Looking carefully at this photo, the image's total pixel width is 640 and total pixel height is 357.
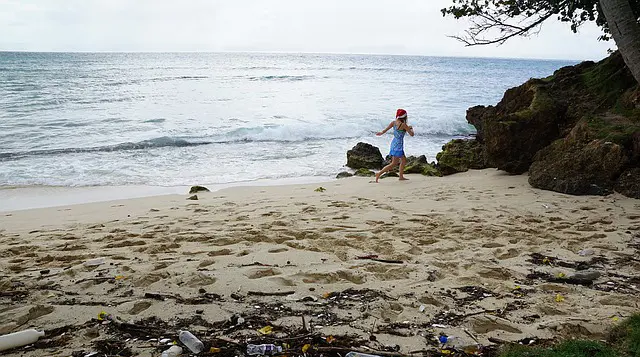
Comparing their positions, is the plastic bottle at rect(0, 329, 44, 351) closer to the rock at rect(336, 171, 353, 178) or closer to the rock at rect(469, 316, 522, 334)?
the rock at rect(469, 316, 522, 334)

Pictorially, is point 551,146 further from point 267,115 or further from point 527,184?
point 267,115

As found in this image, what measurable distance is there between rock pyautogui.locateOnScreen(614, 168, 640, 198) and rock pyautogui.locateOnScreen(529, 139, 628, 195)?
10 cm

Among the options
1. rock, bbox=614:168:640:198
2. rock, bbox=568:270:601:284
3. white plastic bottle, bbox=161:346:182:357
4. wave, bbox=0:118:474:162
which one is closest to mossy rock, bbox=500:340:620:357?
rock, bbox=568:270:601:284

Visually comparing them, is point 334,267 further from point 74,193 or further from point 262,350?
point 74,193

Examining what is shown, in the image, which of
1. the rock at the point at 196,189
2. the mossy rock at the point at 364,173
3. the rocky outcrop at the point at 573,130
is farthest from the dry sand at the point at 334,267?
the mossy rock at the point at 364,173

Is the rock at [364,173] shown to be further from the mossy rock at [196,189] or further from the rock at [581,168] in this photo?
the rock at [581,168]

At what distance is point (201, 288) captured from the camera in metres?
3.50

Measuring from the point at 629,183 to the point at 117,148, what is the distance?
1284 centimetres

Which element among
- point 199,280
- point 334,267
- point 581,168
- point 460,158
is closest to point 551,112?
point 581,168

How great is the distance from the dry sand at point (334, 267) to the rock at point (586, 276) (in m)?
0.05

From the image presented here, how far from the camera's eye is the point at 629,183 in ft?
21.0

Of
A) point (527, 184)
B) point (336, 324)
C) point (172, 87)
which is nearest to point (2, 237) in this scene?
point (336, 324)

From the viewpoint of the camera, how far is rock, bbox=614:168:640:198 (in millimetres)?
6258

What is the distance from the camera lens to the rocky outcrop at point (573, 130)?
674 cm
